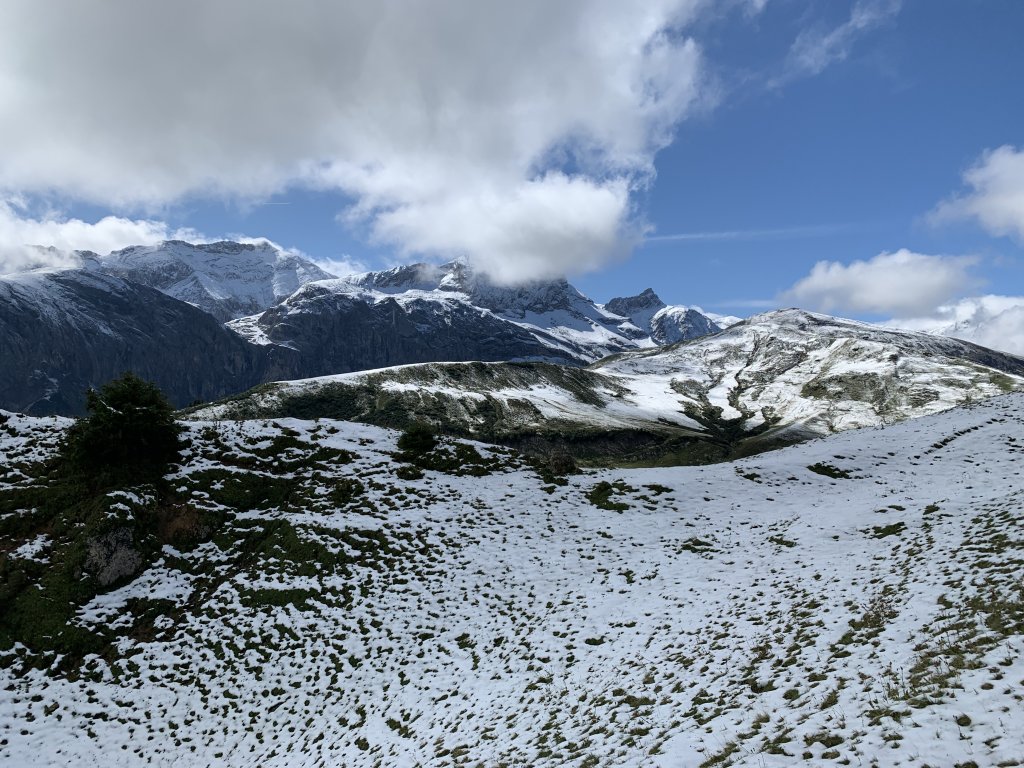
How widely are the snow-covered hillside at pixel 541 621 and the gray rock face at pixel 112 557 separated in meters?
1.25

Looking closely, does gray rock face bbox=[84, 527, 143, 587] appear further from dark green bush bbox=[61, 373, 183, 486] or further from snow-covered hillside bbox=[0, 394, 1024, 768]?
dark green bush bbox=[61, 373, 183, 486]

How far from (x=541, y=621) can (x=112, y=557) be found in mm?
23680

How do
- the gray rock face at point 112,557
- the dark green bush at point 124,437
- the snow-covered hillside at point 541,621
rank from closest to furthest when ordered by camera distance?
1. the snow-covered hillside at point 541,621
2. the gray rock face at point 112,557
3. the dark green bush at point 124,437

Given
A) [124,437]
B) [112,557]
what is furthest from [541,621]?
[124,437]

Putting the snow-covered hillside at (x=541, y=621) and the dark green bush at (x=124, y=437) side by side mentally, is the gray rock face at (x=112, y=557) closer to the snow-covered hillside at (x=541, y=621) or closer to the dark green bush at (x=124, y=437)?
the snow-covered hillside at (x=541, y=621)

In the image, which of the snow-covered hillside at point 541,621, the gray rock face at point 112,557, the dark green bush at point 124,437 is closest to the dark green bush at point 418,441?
the snow-covered hillside at point 541,621

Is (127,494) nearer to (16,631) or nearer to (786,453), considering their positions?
(16,631)

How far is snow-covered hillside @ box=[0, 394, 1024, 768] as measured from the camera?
14.6m

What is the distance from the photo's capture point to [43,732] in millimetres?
21906

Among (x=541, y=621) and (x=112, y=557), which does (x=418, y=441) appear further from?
(x=541, y=621)

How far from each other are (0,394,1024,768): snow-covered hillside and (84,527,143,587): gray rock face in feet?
A: 4.10

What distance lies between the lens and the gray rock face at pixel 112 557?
95.8 ft

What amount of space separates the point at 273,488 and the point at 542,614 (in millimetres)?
21917

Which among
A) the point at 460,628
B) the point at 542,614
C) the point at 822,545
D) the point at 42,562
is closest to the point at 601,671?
the point at 542,614
